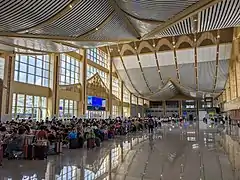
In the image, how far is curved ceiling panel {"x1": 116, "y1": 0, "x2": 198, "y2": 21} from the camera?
8919mm

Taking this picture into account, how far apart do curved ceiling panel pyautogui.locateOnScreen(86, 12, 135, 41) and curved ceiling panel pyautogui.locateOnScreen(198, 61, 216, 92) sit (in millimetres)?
22726

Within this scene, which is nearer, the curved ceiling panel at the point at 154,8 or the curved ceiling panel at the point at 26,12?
the curved ceiling panel at the point at 26,12

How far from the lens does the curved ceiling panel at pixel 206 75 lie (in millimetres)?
34106

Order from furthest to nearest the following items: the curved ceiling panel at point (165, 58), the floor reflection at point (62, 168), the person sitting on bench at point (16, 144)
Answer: the curved ceiling panel at point (165, 58) → the person sitting on bench at point (16, 144) → the floor reflection at point (62, 168)

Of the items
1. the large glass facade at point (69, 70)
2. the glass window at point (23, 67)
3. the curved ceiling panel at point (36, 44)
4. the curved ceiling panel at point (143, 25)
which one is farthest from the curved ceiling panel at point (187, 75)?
the curved ceiling panel at point (143, 25)

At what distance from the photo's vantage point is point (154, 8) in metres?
9.45

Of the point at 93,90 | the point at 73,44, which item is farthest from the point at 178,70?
the point at 73,44

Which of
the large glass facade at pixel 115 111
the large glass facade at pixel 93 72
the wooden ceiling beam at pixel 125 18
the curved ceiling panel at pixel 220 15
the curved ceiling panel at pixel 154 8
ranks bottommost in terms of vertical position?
the large glass facade at pixel 115 111

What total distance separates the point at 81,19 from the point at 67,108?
50.0 feet

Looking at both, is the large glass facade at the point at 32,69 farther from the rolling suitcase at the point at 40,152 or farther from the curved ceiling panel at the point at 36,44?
the rolling suitcase at the point at 40,152

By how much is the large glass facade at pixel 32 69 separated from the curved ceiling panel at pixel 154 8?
1131 centimetres

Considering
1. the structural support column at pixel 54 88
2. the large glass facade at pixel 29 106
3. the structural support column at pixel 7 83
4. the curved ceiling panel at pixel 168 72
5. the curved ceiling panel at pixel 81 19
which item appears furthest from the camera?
the curved ceiling panel at pixel 168 72

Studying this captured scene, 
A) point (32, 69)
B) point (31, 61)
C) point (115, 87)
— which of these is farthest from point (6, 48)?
point (115, 87)

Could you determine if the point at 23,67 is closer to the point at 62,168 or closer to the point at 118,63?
the point at 62,168
